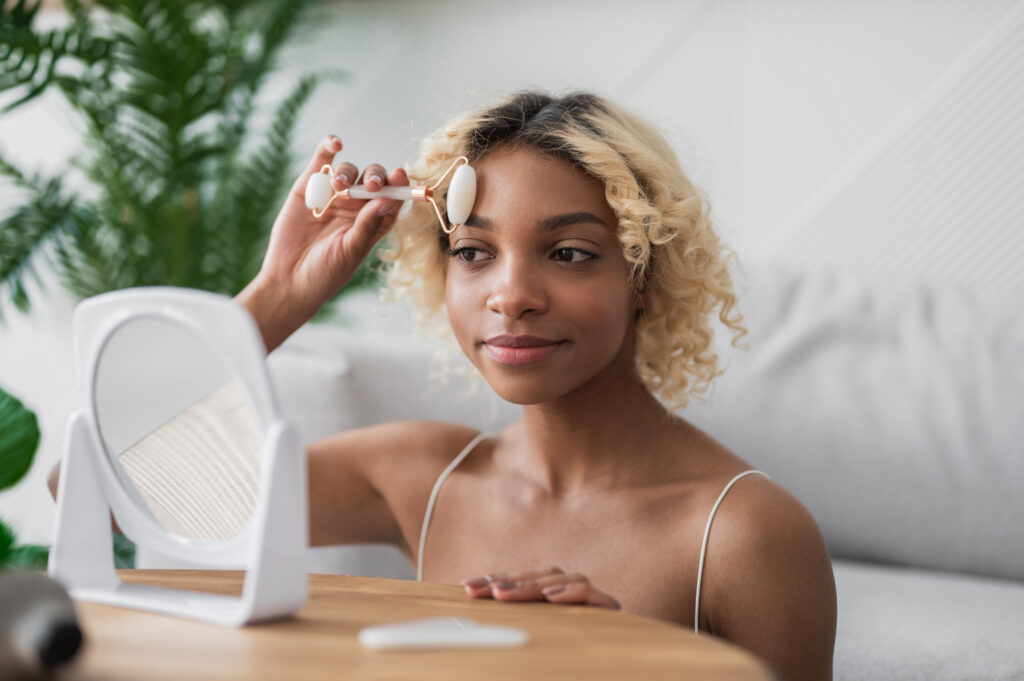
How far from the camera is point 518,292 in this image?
127 cm

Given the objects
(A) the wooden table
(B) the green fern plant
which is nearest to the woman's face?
(A) the wooden table

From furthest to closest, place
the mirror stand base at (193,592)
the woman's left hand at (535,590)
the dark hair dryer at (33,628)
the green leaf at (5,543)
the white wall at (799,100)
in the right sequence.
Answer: the white wall at (799,100)
the green leaf at (5,543)
the woman's left hand at (535,590)
the mirror stand base at (193,592)
the dark hair dryer at (33,628)

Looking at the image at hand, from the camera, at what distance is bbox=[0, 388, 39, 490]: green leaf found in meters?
1.52

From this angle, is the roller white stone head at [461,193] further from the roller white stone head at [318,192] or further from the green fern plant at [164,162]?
the green fern plant at [164,162]

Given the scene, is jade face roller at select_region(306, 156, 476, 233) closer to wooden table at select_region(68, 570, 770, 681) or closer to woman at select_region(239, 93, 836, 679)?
woman at select_region(239, 93, 836, 679)

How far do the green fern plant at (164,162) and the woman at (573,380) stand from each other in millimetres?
1264

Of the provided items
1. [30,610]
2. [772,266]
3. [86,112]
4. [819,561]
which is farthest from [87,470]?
[86,112]

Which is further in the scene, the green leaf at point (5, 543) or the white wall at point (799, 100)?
the white wall at point (799, 100)

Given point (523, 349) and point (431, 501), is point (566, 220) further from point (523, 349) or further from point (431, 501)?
point (431, 501)

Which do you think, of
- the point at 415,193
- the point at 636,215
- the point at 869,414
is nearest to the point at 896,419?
the point at 869,414

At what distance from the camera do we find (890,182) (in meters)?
2.61

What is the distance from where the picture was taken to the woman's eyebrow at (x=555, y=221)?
131 centimetres

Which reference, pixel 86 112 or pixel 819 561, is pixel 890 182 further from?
pixel 86 112

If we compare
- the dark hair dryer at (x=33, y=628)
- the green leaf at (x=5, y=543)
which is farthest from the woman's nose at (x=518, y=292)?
the green leaf at (x=5, y=543)
